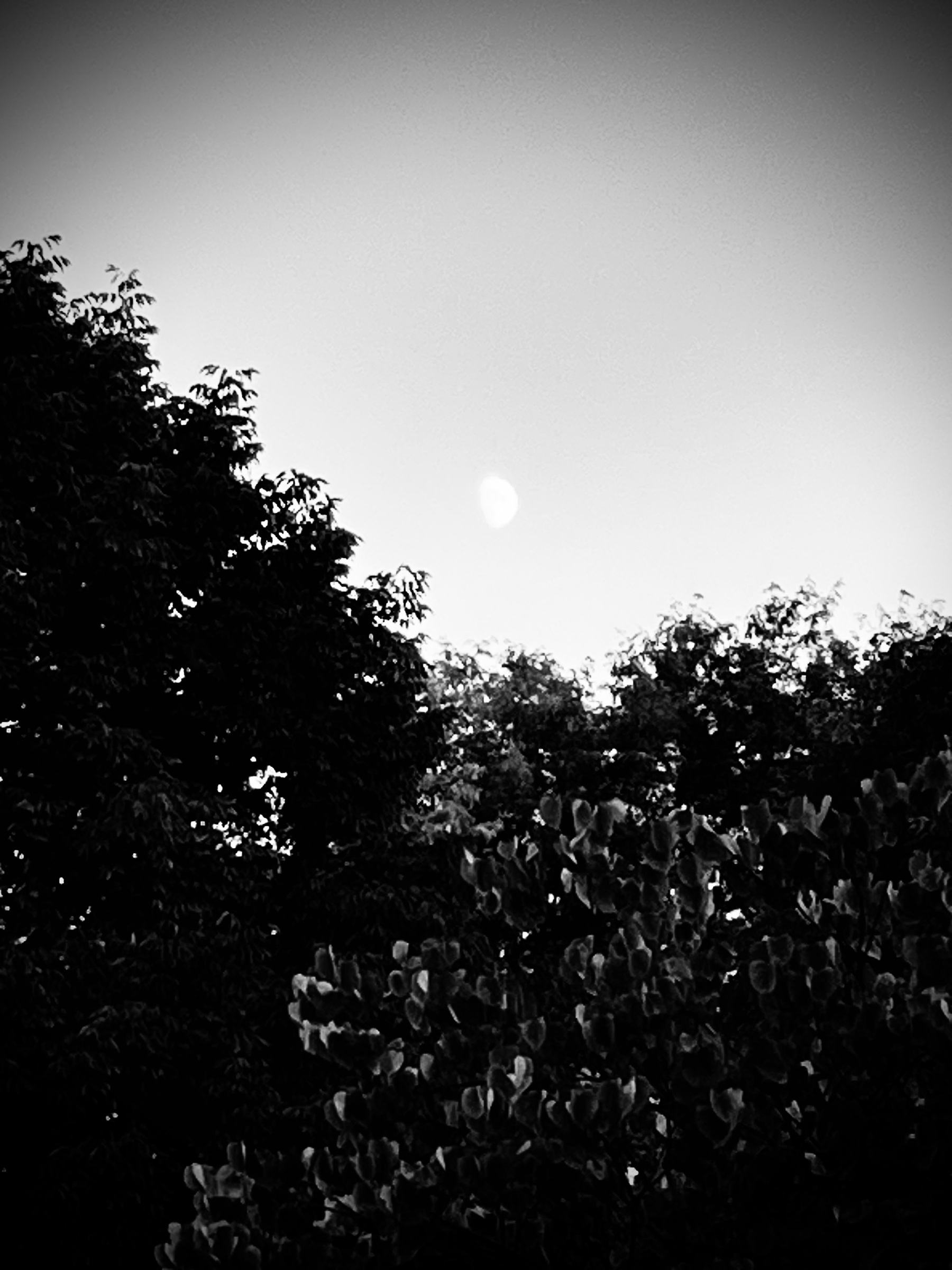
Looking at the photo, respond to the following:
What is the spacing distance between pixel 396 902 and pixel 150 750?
3.94 metres

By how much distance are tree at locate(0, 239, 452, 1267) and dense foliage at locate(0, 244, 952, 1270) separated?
0.06m

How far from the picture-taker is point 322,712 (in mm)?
16172

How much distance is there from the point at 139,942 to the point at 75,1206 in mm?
2870

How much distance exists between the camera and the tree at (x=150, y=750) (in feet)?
41.5

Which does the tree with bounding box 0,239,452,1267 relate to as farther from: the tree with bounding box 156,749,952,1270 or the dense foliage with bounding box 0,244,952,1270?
the tree with bounding box 156,749,952,1270

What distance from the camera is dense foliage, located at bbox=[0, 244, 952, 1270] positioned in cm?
407

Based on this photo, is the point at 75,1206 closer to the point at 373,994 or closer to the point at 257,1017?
the point at 257,1017

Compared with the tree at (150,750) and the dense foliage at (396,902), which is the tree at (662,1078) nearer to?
the dense foliage at (396,902)

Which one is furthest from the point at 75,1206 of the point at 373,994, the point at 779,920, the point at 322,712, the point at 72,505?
the point at 779,920

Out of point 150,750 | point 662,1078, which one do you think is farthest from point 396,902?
point 662,1078

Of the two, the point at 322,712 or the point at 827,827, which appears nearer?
the point at 827,827

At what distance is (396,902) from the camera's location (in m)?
15.3

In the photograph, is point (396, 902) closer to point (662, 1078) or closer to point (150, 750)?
point (150, 750)

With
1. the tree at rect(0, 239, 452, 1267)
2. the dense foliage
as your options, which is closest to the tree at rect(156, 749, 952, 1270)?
the dense foliage
